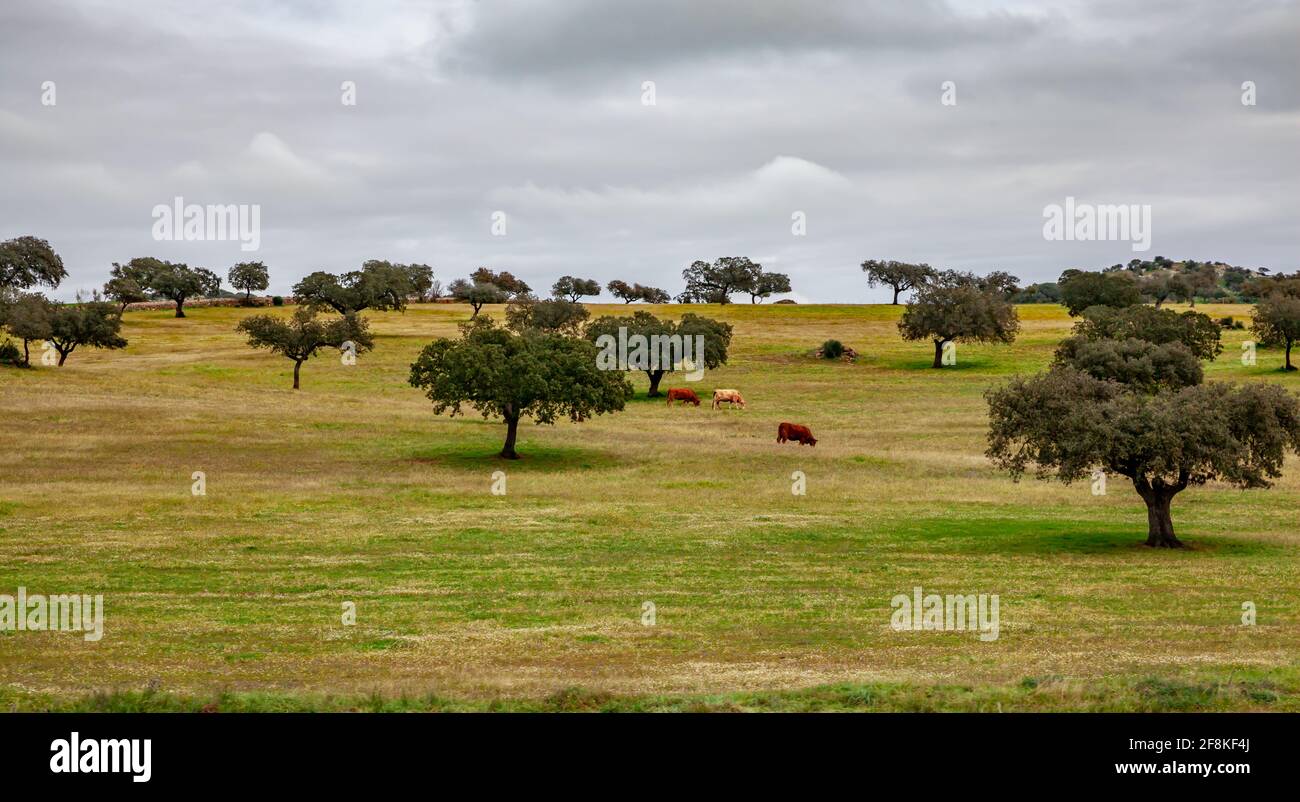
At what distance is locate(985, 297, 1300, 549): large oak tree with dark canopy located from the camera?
120ft

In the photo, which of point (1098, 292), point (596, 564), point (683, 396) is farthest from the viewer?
point (1098, 292)

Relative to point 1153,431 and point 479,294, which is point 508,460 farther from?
point 479,294

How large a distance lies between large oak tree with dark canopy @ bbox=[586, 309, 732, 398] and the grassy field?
40.3 ft

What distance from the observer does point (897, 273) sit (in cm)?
19225

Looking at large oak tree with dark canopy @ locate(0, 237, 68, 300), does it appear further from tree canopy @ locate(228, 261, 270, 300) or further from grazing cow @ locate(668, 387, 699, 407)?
grazing cow @ locate(668, 387, 699, 407)

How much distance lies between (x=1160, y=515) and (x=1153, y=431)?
13.3ft

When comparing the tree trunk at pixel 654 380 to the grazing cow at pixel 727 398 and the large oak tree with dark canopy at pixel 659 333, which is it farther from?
the grazing cow at pixel 727 398

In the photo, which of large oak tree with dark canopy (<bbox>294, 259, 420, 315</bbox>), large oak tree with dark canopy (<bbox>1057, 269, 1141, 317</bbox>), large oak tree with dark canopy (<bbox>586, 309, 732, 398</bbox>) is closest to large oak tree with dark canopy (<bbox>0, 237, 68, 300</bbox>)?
large oak tree with dark canopy (<bbox>294, 259, 420, 315</bbox>)

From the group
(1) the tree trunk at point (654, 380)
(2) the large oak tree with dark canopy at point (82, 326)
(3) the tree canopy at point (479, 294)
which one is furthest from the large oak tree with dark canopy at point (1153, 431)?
(3) the tree canopy at point (479, 294)

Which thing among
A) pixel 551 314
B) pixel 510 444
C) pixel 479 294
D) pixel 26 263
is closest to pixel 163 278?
pixel 26 263
